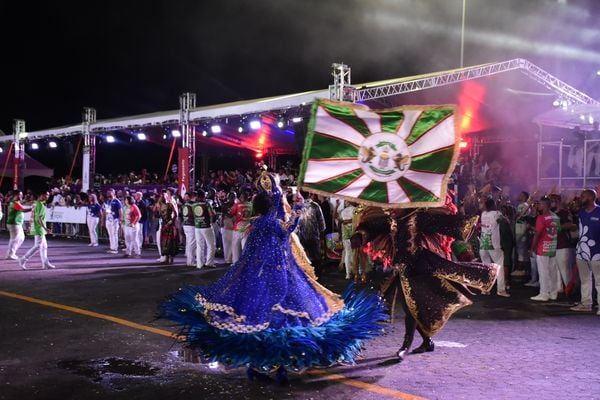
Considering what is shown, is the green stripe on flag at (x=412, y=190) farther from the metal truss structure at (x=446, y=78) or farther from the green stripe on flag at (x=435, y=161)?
the metal truss structure at (x=446, y=78)

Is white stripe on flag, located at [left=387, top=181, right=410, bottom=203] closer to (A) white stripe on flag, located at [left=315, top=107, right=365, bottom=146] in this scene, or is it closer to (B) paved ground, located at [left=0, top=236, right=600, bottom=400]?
(A) white stripe on flag, located at [left=315, top=107, right=365, bottom=146]

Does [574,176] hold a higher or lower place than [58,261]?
higher

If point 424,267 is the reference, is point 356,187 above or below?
above

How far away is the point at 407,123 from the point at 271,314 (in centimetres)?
220

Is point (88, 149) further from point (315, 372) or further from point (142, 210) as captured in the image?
point (315, 372)

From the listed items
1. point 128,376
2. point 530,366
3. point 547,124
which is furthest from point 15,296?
point 547,124

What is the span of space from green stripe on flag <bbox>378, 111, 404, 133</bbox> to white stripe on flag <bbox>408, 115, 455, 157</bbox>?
24cm

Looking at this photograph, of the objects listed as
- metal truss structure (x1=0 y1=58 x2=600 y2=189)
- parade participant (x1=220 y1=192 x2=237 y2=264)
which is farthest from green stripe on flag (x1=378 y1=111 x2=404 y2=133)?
metal truss structure (x1=0 y1=58 x2=600 y2=189)

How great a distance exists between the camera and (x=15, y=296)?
9.48 m

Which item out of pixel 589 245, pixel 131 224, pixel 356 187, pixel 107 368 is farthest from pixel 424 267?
pixel 131 224

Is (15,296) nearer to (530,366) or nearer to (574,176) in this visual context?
(530,366)

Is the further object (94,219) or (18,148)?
(18,148)

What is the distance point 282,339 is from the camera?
4656 millimetres

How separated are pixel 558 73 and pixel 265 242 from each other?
17344 mm
